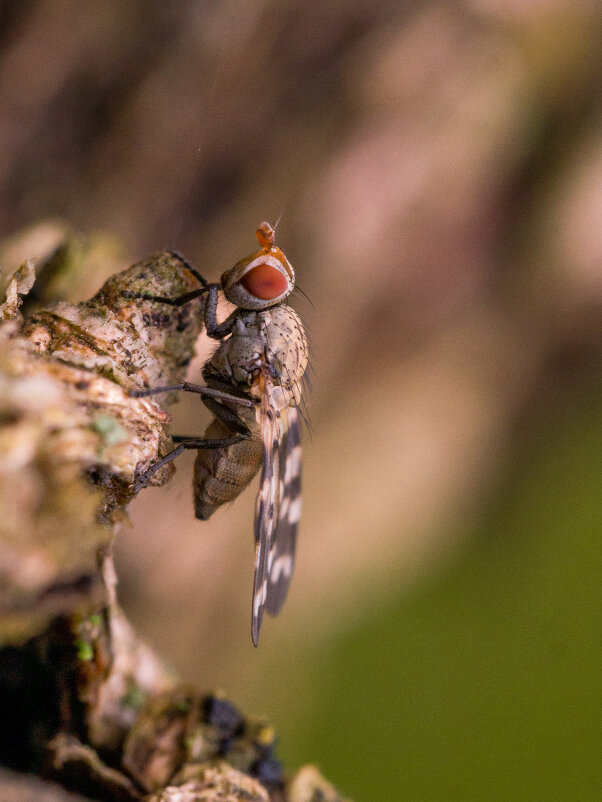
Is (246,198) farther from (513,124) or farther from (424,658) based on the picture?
(424,658)

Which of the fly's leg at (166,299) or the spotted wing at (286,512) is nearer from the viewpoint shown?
the fly's leg at (166,299)

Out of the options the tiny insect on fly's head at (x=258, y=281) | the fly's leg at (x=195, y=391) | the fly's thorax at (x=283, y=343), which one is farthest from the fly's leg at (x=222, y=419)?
the tiny insect on fly's head at (x=258, y=281)

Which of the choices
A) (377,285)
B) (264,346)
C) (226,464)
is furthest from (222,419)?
(377,285)

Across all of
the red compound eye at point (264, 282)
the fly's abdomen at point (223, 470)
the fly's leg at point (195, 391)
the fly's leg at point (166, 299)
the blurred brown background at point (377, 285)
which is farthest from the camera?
the blurred brown background at point (377, 285)

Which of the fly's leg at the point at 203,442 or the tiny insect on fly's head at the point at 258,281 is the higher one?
the tiny insect on fly's head at the point at 258,281

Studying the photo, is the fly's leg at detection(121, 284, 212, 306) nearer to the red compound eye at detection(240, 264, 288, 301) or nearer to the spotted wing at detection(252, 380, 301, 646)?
the red compound eye at detection(240, 264, 288, 301)

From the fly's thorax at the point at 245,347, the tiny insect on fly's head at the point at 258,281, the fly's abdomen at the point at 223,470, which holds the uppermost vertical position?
the tiny insect on fly's head at the point at 258,281

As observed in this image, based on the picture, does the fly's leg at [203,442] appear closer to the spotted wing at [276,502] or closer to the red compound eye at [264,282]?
the spotted wing at [276,502]

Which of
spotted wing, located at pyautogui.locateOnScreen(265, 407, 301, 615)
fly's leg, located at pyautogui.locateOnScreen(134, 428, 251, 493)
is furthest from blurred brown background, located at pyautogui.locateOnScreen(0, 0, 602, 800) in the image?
spotted wing, located at pyautogui.locateOnScreen(265, 407, 301, 615)
